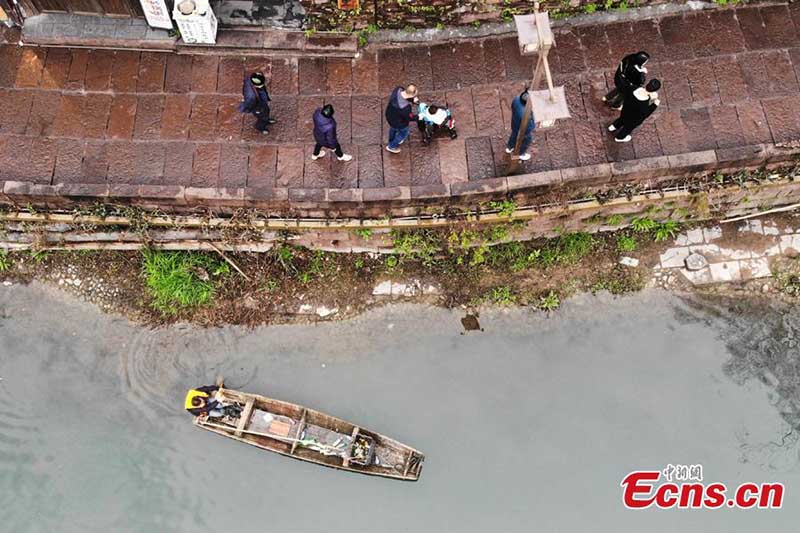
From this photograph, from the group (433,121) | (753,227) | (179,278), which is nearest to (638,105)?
(433,121)

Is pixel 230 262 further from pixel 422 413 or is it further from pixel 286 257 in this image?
pixel 422 413

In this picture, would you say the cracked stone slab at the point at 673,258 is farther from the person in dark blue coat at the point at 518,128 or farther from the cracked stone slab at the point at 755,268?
the person in dark blue coat at the point at 518,128

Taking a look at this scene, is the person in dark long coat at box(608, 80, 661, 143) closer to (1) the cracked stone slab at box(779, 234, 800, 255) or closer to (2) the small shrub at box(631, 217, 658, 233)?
(2) the small shrub at box(631, 217, 658, 233)

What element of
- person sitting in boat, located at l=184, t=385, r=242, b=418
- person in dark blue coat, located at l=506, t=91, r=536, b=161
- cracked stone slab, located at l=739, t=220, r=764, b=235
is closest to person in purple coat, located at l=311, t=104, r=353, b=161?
person in dark blue coat, located at l=506, t=91, r=536, b=161

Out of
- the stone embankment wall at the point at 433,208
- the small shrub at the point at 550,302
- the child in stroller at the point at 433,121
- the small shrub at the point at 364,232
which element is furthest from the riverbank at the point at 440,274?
the child in stroller at the point at 433,121

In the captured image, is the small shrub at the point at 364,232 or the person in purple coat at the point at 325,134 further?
the small shrub at the point at 364,232

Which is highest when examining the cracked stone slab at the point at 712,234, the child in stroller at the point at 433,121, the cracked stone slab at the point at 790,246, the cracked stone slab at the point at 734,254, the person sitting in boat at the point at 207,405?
the child in stroller at the point at 433,121

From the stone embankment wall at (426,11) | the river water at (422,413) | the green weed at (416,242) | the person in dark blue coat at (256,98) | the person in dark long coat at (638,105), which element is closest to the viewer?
the person in dark long coat at (638,105)
